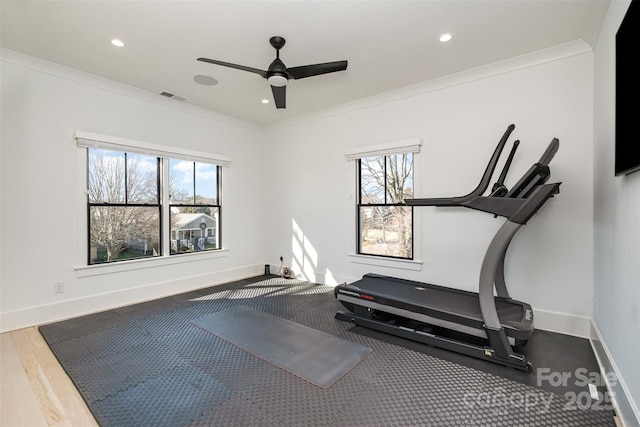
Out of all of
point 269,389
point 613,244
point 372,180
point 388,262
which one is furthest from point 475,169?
point 269,389

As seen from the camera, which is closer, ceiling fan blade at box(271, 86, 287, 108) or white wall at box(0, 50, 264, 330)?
ceiling fan blade at box(271, 86, 287, 108)

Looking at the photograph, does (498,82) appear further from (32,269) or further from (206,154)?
(32,269)

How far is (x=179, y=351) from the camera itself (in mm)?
2602

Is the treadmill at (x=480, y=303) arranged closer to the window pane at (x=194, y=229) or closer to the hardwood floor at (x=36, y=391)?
the hardwood floor at (x=36, y=391)

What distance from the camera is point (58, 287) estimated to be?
3.32 meters

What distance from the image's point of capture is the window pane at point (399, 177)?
3990 millimetres

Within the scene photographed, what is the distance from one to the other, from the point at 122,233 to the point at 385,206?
12.1ft

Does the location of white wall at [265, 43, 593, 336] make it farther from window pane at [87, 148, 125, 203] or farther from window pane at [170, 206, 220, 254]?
window pane at [87, 148, 125, 203]

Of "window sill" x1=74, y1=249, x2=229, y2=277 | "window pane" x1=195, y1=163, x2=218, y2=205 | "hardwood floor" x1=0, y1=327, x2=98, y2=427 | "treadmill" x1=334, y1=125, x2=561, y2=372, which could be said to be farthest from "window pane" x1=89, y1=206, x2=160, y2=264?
"treadmill" x1=334, y1=125, x2=561, y2=372

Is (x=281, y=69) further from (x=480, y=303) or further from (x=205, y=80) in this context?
(x=480, y=303)

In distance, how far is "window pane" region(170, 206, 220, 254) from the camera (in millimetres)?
4499

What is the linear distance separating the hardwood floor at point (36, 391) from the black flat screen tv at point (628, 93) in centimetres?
348

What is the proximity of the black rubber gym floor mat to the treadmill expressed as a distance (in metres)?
0.19

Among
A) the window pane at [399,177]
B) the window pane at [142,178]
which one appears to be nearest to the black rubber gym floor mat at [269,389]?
the window pane at [142,178]
